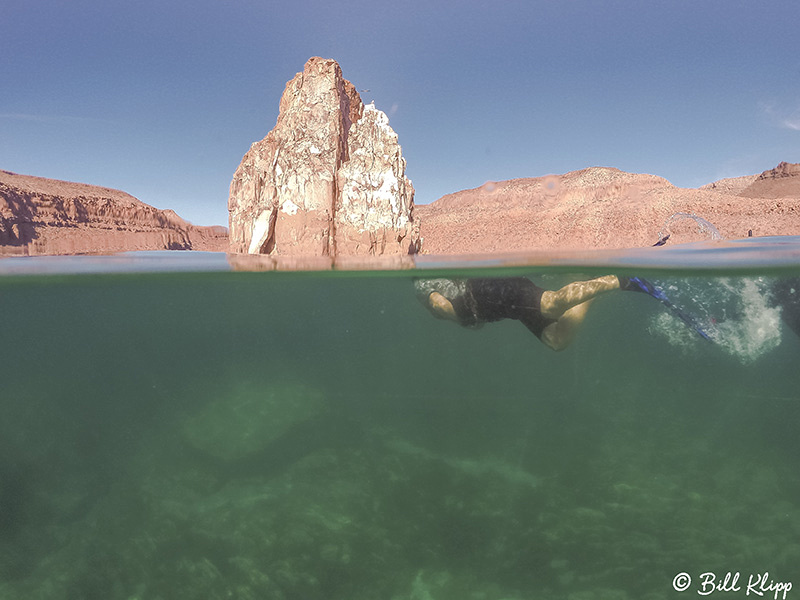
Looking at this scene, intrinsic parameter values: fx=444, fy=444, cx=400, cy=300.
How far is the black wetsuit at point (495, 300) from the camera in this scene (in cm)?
1221

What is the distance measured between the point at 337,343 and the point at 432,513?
16054mm

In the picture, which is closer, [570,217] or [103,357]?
[103,357]

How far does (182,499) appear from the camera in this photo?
27.6 feet

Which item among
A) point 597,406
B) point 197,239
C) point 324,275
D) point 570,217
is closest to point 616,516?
point 324,275

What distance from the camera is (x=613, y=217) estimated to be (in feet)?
178

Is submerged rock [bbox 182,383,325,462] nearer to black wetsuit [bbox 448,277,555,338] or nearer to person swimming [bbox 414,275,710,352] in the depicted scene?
person swimming [bbox 414,275,710,352]

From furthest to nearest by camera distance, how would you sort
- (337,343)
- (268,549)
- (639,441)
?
(337,343), (639,441), (268,549)

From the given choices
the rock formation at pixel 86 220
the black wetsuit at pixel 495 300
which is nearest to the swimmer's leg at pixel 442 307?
the black wetsuit at pixel 495 300

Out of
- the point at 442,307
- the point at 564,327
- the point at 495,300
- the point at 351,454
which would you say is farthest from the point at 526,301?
the point at 351,454

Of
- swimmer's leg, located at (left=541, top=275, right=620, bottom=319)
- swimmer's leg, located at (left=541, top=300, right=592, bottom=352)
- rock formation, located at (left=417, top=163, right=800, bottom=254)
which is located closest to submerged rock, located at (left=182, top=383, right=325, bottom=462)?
swimmer's leg, located at (left=541, top=300, right=592, bottom=352)

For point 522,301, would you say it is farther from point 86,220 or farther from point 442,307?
point 86,220

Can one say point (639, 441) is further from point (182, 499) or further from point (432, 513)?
point (182, 499)

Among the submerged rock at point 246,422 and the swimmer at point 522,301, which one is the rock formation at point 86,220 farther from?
the swimmer at point 522,301

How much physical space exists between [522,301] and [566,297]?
2.07 m
